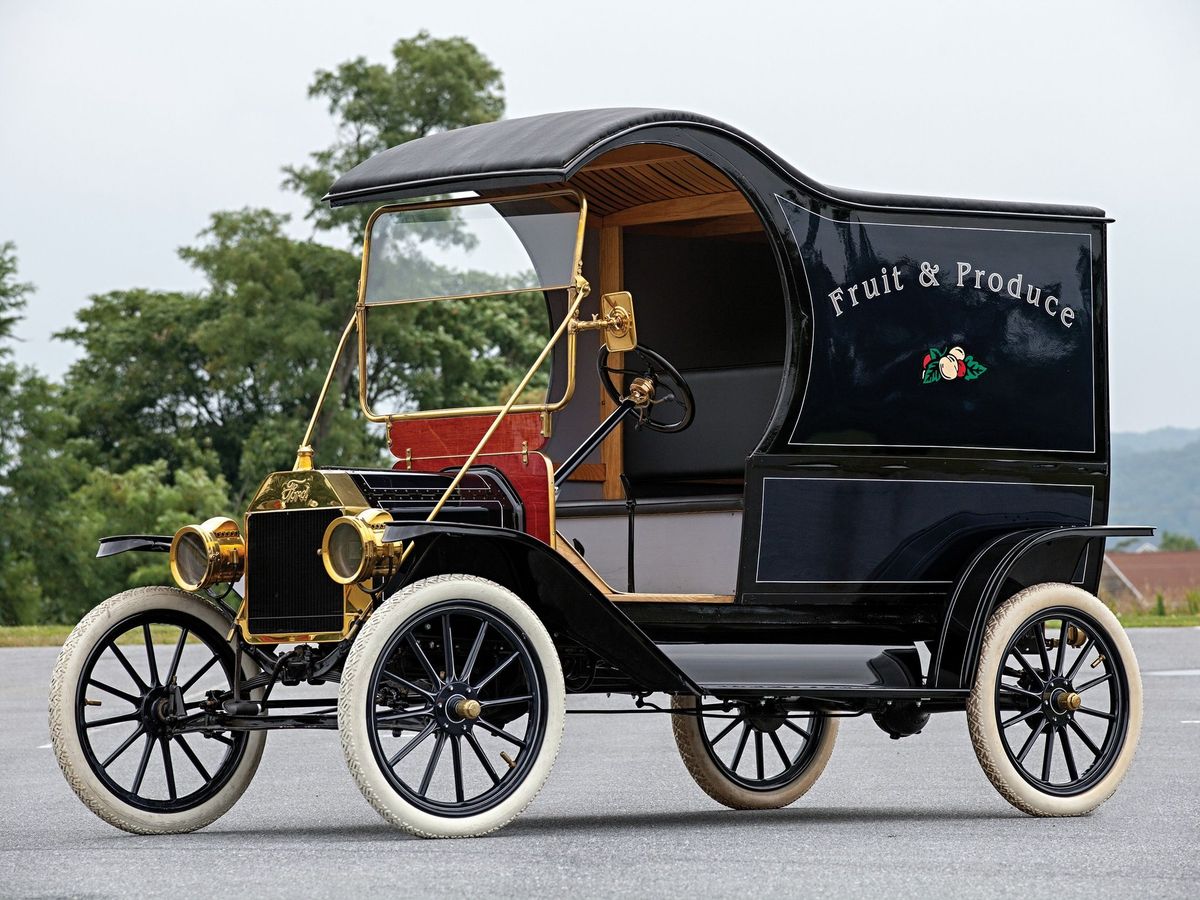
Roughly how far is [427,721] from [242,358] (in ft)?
132

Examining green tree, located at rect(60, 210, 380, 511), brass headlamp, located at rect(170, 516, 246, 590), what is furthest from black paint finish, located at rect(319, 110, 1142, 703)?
green tree, located at rect(60, 210, 380, 511)

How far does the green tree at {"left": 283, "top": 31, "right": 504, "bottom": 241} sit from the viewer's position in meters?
46.9

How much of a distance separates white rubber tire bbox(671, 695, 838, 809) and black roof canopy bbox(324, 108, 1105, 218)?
8.71ft

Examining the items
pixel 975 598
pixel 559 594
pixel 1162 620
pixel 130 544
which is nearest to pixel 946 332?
pixel 975 598

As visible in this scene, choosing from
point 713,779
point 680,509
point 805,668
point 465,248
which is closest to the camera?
point 805,668

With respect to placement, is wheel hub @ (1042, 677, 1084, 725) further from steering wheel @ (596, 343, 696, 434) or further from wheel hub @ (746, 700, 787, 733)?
steering wheel @ (596, 343, 696, 434)

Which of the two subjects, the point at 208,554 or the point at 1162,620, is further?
the point at 1162,620

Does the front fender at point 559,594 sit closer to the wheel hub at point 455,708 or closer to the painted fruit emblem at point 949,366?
the wheel hub at point 455,708

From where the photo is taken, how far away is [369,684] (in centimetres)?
740

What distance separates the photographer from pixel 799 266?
367 inches

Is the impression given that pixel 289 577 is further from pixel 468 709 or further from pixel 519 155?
pixel 519 155

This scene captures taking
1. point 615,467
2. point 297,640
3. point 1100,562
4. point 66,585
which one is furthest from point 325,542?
point 66,585

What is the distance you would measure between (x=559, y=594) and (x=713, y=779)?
7.63 ft

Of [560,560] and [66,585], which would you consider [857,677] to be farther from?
[66,585]
